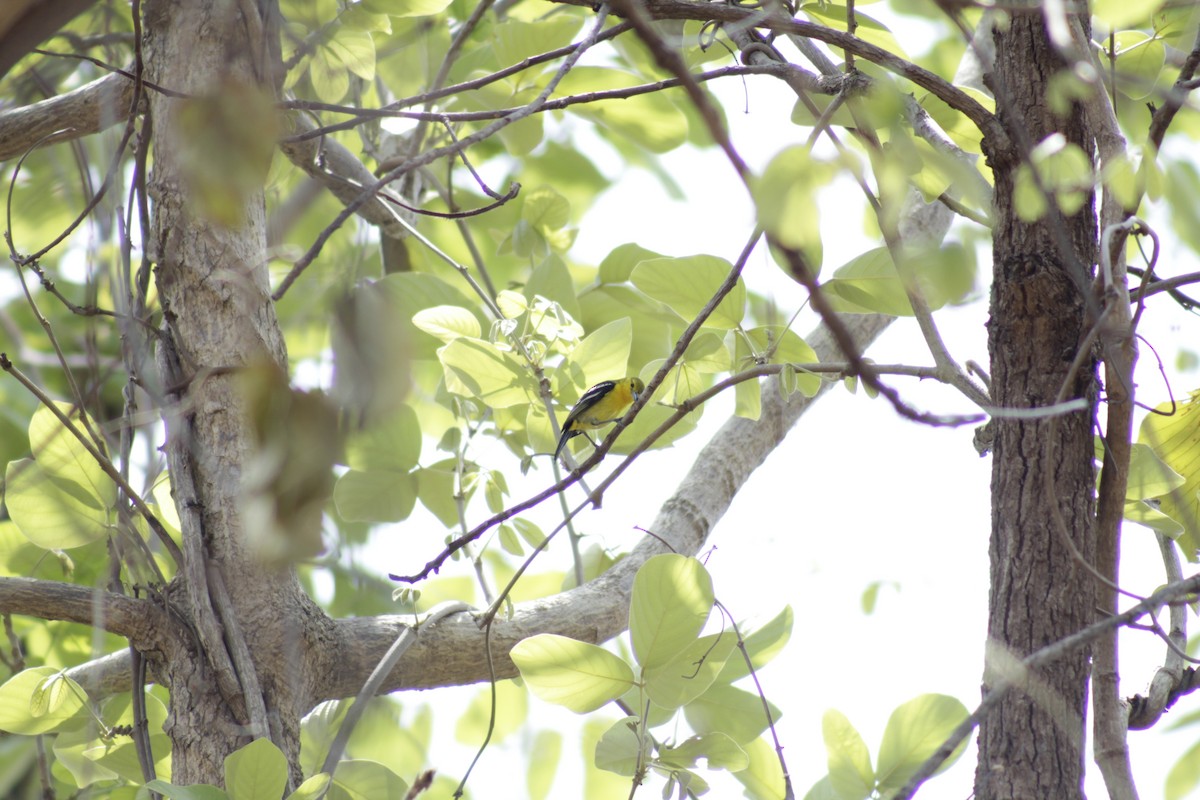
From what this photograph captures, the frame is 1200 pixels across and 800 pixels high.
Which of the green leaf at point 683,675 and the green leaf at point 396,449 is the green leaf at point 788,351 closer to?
the green leaf at point 683,675

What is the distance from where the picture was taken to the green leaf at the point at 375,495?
167 centimetres

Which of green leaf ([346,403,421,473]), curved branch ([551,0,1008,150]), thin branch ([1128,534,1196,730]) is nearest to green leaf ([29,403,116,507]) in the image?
green leaf ([346,403,421,473])

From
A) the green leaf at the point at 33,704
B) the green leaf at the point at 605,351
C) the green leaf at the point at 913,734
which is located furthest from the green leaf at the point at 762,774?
the green leaf at the point at 33,704

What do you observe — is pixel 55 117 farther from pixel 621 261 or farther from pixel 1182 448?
pixel 1182 448

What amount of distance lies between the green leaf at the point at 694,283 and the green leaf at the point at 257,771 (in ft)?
2.49

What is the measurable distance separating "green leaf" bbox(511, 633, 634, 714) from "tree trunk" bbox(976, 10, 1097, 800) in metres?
0.41

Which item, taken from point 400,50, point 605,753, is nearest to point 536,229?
point 400,50

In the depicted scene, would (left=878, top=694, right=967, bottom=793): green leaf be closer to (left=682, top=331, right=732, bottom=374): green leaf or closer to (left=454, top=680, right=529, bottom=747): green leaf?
(left=682, top=331, right=732, bottom=374): green leaf

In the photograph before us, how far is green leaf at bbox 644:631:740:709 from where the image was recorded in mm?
1215

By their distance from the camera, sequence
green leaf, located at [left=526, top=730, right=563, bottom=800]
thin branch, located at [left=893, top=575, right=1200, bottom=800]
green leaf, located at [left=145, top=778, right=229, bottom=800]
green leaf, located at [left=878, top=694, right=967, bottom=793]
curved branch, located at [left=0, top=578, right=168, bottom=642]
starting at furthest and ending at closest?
green leaf, located at [left=526, top=730, right=563, bottom=800]
green leaf, located at [left=878, top=694, right=967, bottom=793]
curved branch, located at [left=0, top=578, right=168, bottom=642]
green leaf, located at [left=145, top=778, right=229, bottom=800]
thin branch, located at [left=893, top=575, right=1200, bottom=800]

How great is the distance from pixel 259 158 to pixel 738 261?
826 millimetres

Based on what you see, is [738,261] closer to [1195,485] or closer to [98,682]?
[1195,485]

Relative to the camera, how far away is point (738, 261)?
122 centimetres

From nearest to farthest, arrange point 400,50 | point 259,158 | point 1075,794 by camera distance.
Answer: point 259,158 → point 1075,794 → point 400,50
